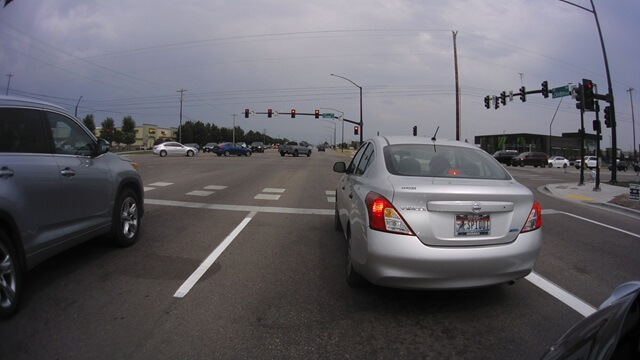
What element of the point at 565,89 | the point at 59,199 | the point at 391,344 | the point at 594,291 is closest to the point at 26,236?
the point at 59,199

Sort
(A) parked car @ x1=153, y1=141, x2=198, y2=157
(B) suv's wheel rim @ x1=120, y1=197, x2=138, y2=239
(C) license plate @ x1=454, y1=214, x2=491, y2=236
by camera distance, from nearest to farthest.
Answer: (C) license plate @ x1=454, y1=214, x2=491, y2=236 < (B) suv's wheel rim @ x1=120, y1=197, x2=138, y2=239 < (A) parked car @ x1=153, y1=141, x2=198, y2=157

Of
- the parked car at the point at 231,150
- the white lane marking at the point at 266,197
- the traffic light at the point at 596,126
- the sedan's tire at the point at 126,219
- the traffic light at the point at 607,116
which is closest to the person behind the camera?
the sedan's tire at the point at 126,219

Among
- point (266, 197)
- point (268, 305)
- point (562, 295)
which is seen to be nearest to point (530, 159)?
point (266, 197)

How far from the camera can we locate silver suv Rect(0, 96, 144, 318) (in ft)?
10.9

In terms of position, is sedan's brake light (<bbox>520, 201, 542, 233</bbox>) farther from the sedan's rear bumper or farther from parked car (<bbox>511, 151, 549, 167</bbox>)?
parked car (<bbox>511, 151, 549, 167</bbox>)

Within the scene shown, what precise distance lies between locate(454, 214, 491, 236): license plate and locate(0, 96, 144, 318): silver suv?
3709 mm

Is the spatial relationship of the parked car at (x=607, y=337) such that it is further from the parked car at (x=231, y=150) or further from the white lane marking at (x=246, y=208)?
the parked car at (x=231, y=150)

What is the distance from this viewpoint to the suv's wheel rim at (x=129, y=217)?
5435mm

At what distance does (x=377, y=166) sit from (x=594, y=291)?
9.03 ft

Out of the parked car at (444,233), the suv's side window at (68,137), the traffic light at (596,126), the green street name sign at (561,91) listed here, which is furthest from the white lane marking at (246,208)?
the green street name sign at (561,91)

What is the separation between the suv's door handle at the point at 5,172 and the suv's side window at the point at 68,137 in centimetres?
84

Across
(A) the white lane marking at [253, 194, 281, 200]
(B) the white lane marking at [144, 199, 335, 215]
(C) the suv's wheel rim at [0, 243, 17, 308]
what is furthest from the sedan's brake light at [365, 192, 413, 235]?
(A) the white lane marking at [253, 194, 281, 200]

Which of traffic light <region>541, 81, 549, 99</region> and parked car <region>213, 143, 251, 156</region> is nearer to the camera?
traffic light <region>541, 81, 549, 99</region>

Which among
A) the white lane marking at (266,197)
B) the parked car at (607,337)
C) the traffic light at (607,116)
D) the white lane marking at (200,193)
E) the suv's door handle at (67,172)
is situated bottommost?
the white lane marking at (266,197)
